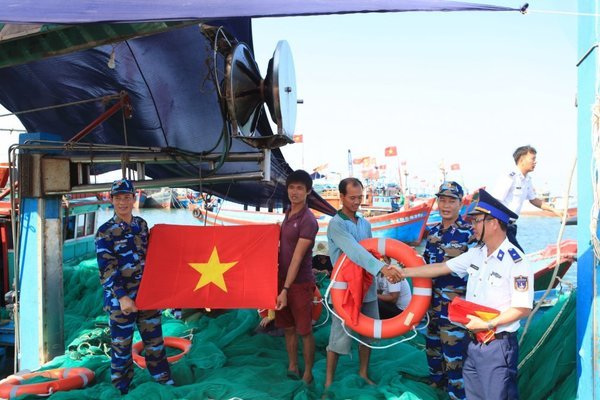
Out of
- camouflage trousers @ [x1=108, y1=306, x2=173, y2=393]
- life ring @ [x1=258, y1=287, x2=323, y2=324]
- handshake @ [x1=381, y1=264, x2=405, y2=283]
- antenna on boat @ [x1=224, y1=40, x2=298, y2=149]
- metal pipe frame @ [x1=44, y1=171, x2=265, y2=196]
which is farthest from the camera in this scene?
life ring @ [x1=258, y1=287, x2=323, y2=324]

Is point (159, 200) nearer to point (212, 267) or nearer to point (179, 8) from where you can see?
point (212, 267)

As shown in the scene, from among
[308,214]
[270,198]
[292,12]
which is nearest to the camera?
[292,12]

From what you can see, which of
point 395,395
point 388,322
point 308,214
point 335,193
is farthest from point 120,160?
point 335,193

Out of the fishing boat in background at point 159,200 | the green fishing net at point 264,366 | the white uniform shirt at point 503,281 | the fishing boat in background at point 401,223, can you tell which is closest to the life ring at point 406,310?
Result: the green fishing net at point 264,366

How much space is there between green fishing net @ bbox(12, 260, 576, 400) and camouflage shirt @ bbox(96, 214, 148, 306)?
2.34 ft

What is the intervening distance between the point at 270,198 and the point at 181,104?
12.3 feet

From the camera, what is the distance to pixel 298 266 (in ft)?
11.0

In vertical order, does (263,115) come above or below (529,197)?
above

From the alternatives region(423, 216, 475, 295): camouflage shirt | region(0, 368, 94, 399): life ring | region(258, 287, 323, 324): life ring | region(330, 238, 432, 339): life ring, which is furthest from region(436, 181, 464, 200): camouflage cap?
region(0, 368, 94, 399): life ring

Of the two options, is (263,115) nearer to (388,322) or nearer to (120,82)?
(120,82)

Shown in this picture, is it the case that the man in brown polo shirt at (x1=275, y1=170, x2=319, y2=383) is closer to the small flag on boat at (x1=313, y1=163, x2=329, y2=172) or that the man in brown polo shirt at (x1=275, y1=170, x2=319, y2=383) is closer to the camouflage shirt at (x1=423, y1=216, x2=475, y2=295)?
the camouflage shirt at (x1=423, y1=216, x2=475, y2=295)

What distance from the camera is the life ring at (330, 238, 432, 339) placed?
3.21m

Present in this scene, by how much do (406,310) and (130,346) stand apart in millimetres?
2073

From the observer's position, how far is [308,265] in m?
3.48
